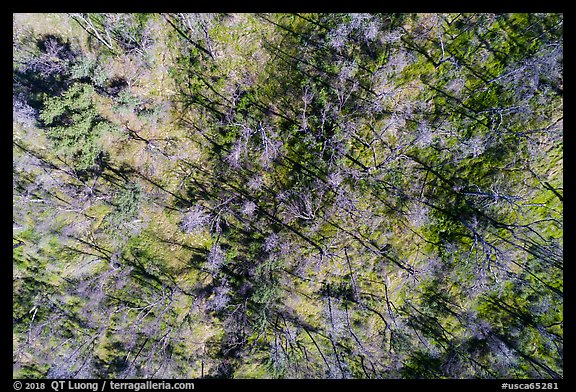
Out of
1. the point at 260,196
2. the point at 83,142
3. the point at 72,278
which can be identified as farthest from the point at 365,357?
the point at 83,142

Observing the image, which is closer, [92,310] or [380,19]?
[380,19]

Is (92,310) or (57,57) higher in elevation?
(57,57)

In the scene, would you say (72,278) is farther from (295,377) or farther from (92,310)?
(295,377)

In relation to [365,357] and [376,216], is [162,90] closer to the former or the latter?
[376,216]
